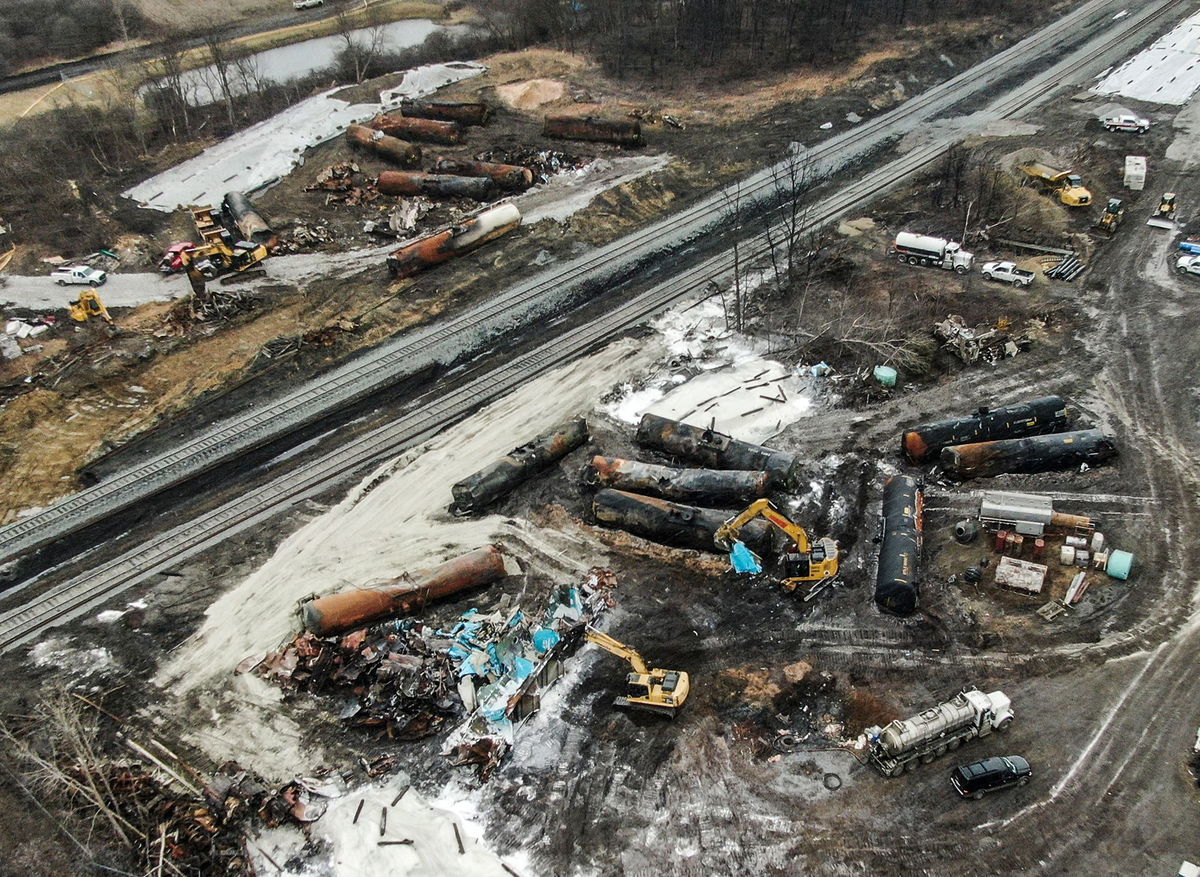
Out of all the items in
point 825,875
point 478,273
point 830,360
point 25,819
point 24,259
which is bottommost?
point 825,875

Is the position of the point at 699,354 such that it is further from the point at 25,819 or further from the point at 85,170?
the point at 85,170

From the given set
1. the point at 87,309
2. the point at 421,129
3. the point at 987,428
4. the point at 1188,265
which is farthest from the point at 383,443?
the point at 1188,265

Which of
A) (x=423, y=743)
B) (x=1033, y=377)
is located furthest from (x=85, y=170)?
(x=1033, y=377)

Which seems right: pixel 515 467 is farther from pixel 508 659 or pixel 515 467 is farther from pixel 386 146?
pixel 386 146

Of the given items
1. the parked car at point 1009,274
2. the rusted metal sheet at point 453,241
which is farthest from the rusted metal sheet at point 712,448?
the rusted metal sheet at point 453,241

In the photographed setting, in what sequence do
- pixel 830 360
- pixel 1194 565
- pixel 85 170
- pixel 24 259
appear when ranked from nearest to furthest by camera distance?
pixel 1194 565
pixel 830 360
pixel 24 259
pixel 85 170

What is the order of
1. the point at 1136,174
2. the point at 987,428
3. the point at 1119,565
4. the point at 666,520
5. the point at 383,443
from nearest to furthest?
the point at 1119,565
the point at 666,520
the point at 987,428
the point at 383,443
the point at 1136,174

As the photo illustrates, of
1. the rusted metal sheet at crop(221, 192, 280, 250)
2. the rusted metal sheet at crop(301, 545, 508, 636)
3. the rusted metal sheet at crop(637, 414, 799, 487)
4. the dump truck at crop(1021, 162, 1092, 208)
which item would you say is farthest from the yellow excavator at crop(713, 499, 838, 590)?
the rusted metal sheet at crop(221, 192, 280, 250)
